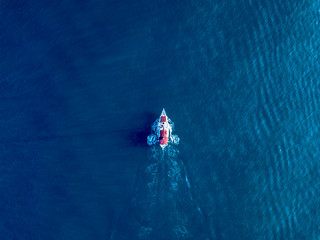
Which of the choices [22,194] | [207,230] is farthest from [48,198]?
[207,230]

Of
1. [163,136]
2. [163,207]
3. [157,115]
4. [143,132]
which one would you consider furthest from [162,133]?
[163,207]

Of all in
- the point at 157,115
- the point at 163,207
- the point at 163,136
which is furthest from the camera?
the point at 157,115

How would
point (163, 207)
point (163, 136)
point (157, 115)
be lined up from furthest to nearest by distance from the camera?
point (157, 115) → point (163, 136) → point (163, 207)

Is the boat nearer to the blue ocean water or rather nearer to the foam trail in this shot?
the blue ocean water

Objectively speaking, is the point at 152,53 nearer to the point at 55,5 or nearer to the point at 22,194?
the point at 55,5

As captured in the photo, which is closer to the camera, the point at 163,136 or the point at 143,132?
the point at 163,136

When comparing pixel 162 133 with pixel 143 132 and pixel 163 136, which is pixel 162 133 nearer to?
pixel 163 136

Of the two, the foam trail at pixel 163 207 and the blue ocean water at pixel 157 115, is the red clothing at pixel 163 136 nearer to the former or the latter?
the blue ocean water at pixel 157 115

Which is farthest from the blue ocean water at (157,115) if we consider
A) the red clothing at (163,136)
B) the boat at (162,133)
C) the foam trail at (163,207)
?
the red clothing at (163,136)
